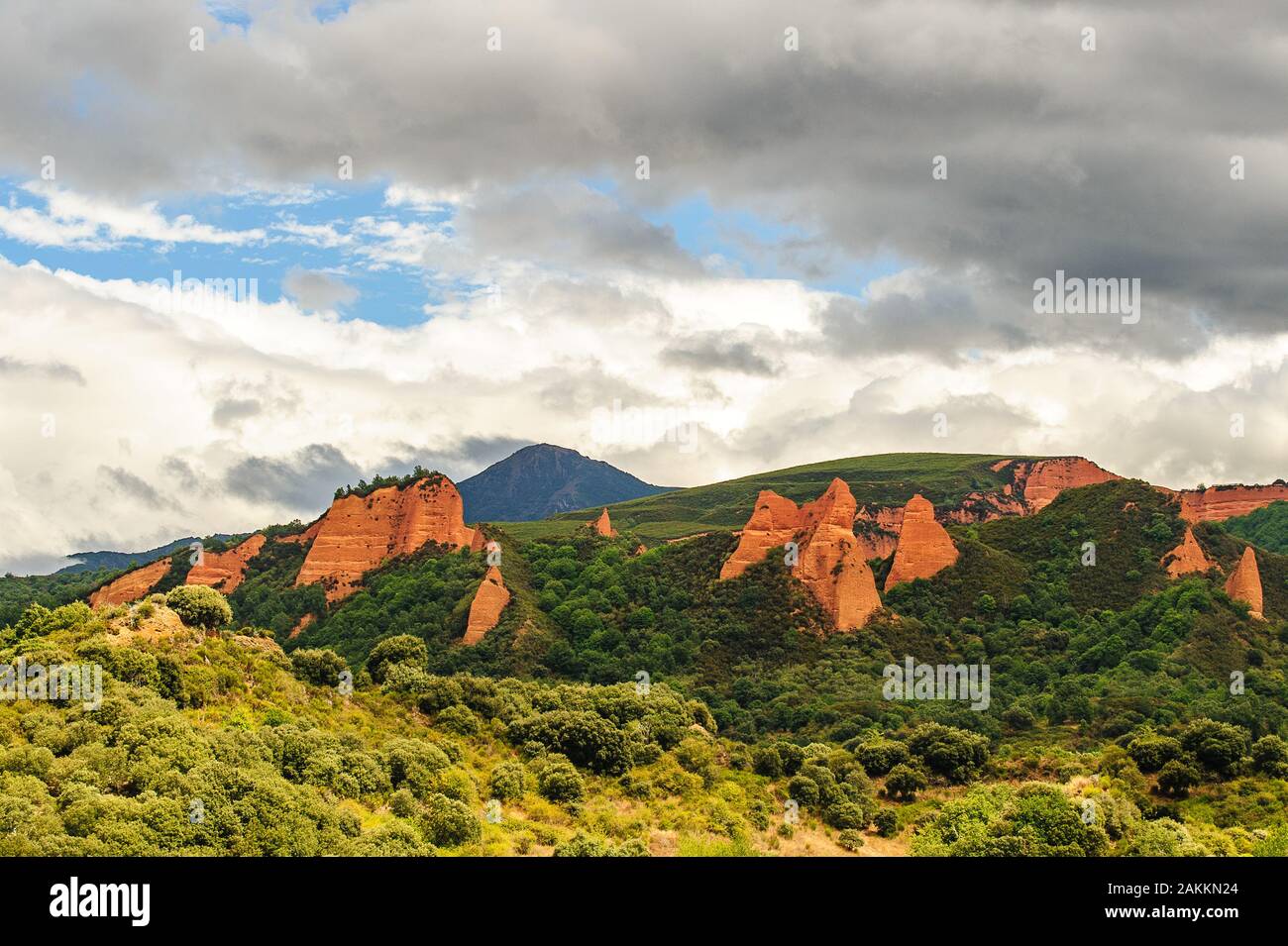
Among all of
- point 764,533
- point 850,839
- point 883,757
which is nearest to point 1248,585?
point 764,533

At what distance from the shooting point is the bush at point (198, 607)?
46.5 metres

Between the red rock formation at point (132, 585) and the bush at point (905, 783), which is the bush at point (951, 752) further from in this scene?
the red rock formation at point (132, 585)

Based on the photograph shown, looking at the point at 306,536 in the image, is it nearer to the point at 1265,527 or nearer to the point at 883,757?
the point at 883,757

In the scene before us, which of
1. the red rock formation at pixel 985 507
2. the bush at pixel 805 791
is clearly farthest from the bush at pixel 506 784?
the red rock formation at pixel 985 507

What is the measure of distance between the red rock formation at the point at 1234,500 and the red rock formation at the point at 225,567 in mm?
104625

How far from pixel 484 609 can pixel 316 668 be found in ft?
134

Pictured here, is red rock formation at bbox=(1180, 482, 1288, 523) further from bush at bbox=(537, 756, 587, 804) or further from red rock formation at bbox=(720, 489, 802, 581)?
bush at bbox=(537, 756, 587, 804)

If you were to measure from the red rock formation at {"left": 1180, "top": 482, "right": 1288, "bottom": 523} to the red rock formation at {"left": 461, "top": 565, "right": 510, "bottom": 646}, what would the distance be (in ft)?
305

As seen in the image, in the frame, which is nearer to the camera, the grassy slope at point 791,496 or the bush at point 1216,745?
the bush at point 1216,745

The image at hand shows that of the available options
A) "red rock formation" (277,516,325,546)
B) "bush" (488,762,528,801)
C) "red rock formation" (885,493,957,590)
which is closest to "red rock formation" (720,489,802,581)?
"red rock formation" (885,493,957,590)

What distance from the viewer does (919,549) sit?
3871 inches
